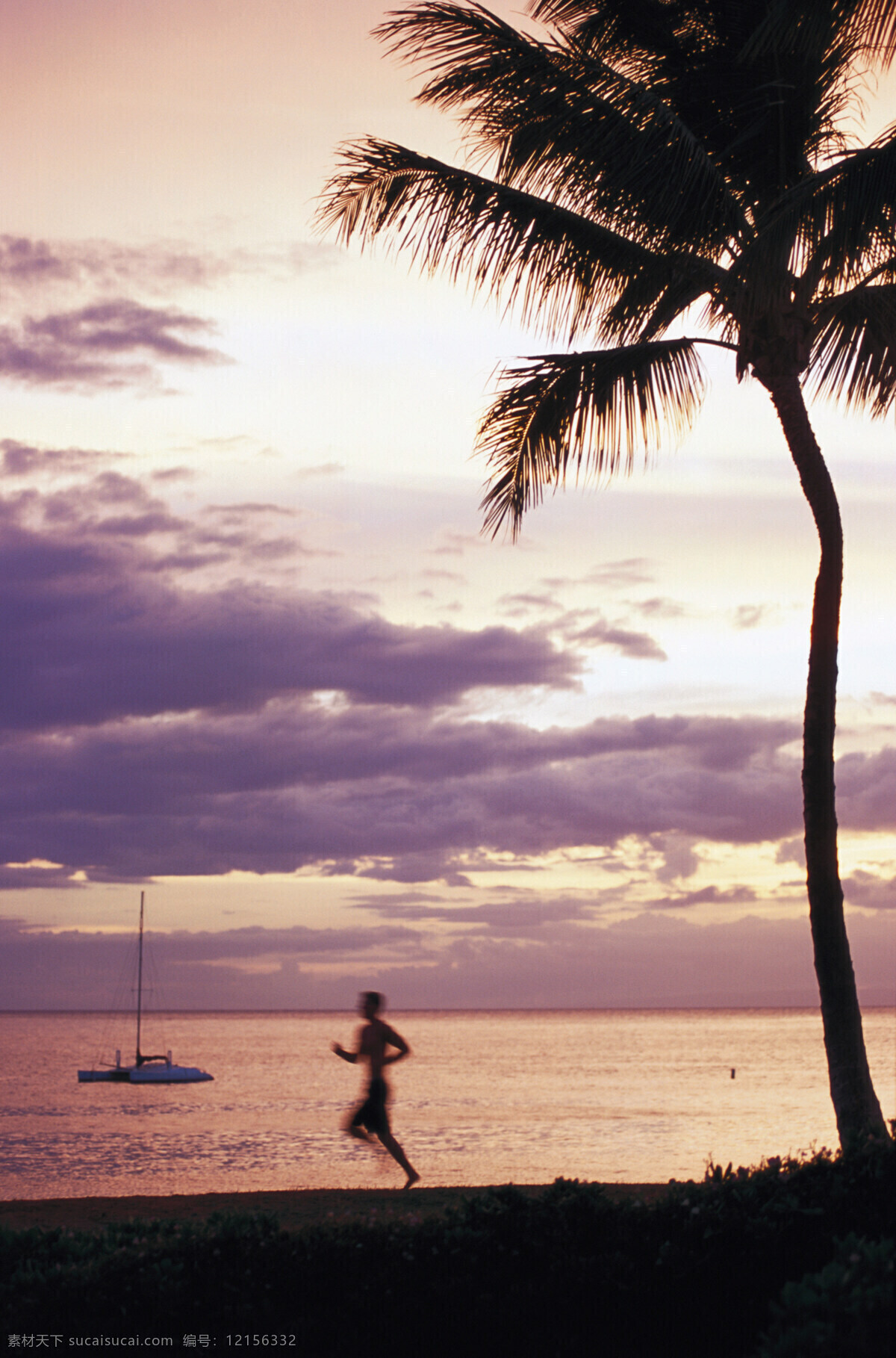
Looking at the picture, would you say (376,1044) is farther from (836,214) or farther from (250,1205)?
(836,214)

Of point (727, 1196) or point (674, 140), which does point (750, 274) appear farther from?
point (727, 1196)

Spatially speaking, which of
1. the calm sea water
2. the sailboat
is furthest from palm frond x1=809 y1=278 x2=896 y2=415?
the sailboat

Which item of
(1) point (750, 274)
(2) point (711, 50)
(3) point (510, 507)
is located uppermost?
(2) point (711, 50)

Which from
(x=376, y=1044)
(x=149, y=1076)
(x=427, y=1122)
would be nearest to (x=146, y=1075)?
(x=149, y=1076)

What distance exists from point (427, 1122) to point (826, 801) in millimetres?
45820

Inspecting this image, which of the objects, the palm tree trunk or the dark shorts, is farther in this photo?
the dark shorts

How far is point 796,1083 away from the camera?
257 feet

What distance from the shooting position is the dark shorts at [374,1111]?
39.4 feet

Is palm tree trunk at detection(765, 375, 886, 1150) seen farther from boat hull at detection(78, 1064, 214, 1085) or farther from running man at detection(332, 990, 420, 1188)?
boat hull at detection(78, 1064, 214, 1085)

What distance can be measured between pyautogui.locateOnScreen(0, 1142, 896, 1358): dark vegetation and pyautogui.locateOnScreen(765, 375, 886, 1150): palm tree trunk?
3.38 meters

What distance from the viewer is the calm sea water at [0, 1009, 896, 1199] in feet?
117

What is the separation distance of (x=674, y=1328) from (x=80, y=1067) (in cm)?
11656

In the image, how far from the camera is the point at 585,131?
11.6m

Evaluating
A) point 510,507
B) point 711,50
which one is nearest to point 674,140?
point 711,50
